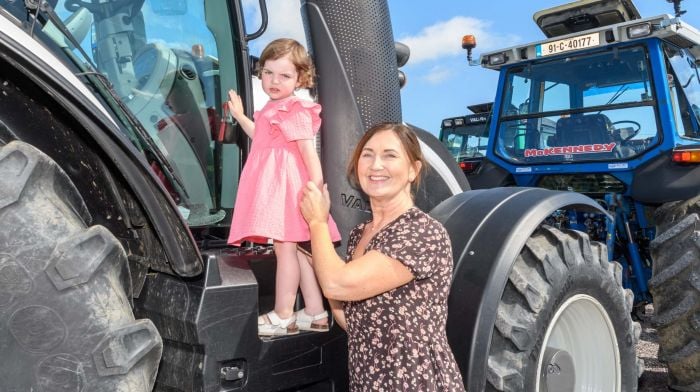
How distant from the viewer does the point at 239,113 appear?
241cm

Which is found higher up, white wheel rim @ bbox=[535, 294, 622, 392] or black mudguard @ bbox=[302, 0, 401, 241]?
black mudguard @ bbox=[302, 0, 401, 241]

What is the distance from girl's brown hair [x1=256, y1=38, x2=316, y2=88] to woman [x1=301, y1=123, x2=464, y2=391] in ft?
1.05

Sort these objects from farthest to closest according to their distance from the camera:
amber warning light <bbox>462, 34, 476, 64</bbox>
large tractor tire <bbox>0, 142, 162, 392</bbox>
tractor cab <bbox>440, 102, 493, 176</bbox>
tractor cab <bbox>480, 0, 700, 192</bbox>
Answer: tractor cab <bbox>440, 102, 493, 176</bbox>, amber warning light <bbox>462, 34, 476, 64</bbox>, tractor cab <bbox>480, 0, 700, 192</bbox>, large tractor tire <bbox>0, 142, 162, 392</bbox>

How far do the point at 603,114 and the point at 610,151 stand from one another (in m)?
0.34

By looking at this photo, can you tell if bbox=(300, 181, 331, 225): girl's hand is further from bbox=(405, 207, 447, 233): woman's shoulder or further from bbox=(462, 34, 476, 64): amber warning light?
bbox=(462, 34, 476, 64): amber warning light

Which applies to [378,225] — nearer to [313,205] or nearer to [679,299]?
[313,205]

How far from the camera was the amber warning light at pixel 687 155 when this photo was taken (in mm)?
4676

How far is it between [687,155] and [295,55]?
363 cm

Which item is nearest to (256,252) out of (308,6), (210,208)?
(210,208)

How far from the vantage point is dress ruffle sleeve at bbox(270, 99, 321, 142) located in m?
2.12

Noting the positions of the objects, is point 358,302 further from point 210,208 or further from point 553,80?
point 553,80

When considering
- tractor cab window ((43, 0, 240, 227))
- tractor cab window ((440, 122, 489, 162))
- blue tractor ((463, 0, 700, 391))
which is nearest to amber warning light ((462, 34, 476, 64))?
blue tractor ((463, 0, 700, 391))

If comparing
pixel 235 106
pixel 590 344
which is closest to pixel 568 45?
pixel 590 344

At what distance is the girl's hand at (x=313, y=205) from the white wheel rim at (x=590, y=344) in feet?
4.25
